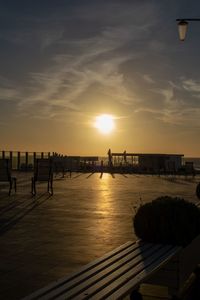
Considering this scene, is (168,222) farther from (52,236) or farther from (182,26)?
(182,26)

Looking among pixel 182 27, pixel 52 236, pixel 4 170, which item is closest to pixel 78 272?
pixel 52 236

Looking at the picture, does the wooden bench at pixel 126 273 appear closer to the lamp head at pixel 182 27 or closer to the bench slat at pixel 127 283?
the bench slat at pixel 127 283

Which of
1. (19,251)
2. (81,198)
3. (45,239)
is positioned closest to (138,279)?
(19,251)

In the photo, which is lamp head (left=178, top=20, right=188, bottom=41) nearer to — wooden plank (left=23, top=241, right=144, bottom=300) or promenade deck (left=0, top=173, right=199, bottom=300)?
promenade deck (left=0, top=173, right=199, bottom=300)

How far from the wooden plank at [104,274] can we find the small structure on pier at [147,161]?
31.3m

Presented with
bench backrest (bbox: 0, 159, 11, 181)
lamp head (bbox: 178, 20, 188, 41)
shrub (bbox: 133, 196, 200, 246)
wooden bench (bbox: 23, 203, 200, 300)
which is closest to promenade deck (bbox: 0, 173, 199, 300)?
wooden bench (bbox: 23, 203, 200, 300)

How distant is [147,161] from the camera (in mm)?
43500

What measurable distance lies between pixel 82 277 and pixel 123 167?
39.6 meters

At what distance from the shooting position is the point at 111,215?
1102cm

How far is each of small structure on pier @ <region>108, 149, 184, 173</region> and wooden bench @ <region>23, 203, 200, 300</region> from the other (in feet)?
101

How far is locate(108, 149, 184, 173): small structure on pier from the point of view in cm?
3928

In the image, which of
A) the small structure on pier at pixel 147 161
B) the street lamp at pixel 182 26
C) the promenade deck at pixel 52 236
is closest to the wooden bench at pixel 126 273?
the promenade deck at pixel 52 236

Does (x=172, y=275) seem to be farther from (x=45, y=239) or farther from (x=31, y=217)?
(x=31, y=217)

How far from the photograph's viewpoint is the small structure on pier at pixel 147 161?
39.3 metres
